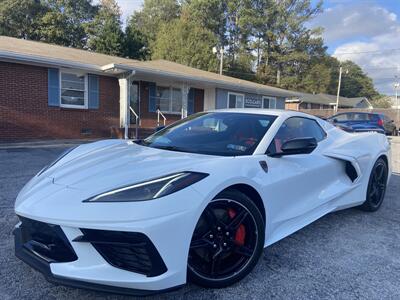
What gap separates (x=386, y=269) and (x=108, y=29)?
2995 centimetres

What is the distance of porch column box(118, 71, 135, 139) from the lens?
12.5 meters

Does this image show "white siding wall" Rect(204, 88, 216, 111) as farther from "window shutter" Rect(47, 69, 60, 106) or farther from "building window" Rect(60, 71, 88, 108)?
"window shutter" Rect(47, 69, 60, 106)

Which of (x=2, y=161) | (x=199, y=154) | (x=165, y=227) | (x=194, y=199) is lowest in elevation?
(x=2, y=161)

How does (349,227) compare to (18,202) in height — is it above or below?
below

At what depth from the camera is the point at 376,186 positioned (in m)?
4.47

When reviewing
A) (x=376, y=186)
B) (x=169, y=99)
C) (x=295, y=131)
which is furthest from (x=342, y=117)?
(x=295, y=131)

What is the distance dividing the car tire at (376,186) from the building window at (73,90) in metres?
10.6

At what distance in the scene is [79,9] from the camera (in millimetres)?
37844

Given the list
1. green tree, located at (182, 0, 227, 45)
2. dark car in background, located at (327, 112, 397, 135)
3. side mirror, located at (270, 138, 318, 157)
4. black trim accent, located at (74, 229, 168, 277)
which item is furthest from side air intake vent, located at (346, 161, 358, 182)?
green tree, located at (182, 0, 227, 45)

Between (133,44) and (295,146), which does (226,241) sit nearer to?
(295,146)

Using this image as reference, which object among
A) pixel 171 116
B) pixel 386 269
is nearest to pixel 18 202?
pixel 386 269

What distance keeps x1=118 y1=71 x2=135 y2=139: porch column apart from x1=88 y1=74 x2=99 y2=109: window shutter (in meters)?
0.91

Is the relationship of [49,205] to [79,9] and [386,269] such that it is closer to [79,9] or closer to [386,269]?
[386,269]

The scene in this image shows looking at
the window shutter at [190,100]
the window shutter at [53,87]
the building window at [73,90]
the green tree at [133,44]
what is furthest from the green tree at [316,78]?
the window shutter at [53,87]
